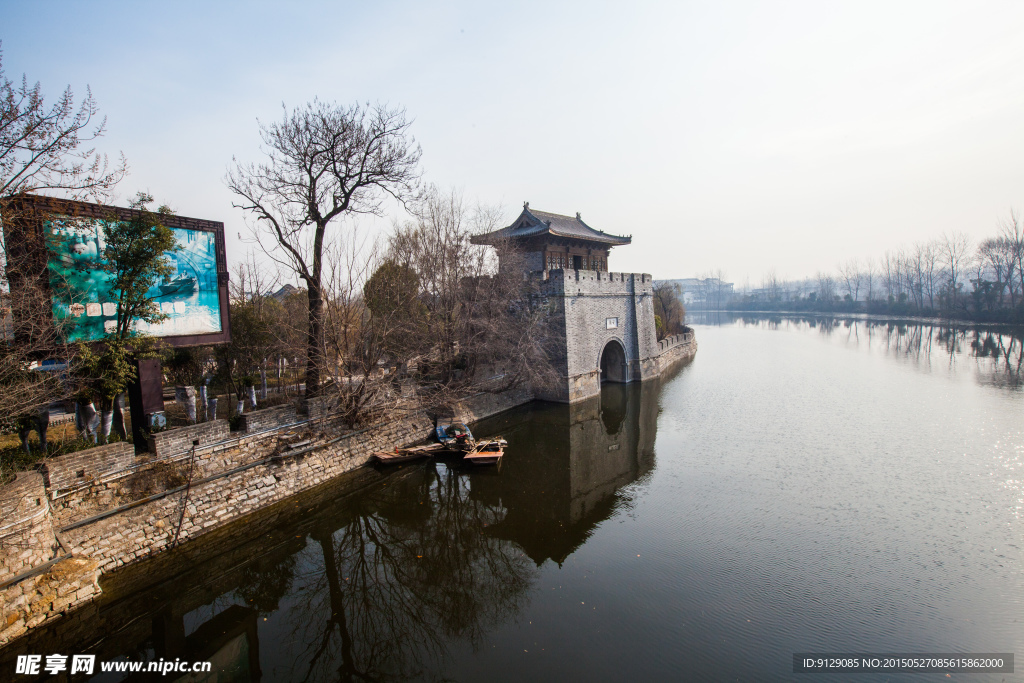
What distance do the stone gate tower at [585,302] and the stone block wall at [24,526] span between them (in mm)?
10734

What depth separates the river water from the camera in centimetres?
486

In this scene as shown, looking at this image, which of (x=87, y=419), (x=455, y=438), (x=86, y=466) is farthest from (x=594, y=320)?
(x=86, y=466)

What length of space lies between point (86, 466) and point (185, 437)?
128 cm

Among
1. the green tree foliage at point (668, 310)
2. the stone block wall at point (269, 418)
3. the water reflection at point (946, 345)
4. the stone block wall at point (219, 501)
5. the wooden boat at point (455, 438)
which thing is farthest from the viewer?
the green tree foliage at point (668, 310)

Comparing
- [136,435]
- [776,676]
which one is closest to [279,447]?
[136,435]

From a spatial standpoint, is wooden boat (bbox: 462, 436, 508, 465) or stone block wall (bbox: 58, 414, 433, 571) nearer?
stone block wall (bbox: 58, 414, 433, 571)

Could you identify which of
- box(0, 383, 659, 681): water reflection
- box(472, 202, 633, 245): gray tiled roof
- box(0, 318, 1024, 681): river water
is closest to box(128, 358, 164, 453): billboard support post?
box(0, 383, 659, 681): water reflection

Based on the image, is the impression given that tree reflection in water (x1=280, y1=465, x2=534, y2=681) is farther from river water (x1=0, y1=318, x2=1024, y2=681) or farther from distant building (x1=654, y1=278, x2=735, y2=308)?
distant building (x1=654, y1=278, x2=735, y2=308)

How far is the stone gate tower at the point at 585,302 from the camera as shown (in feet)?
50.4

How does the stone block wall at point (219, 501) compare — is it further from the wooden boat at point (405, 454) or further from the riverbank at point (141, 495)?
the wooden boat at point (405, 454)

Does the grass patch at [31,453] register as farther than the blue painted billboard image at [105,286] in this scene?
No

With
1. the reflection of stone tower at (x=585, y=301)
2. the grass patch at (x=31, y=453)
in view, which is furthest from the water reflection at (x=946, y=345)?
the grass patch at (x=31, y=453)

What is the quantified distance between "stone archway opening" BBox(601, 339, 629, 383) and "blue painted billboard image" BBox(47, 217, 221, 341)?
1341cm

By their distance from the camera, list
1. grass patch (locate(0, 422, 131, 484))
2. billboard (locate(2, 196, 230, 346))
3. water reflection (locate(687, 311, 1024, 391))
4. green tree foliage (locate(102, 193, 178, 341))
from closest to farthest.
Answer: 1. grass patch (locate(0, 422, 131, 484))
2. billboard (locate(2, 196, 230, 346))
3. green tree foliage (locate(102, 193, 178, 341))
4. water reflection (locate(687, 311, 1024, 391))
